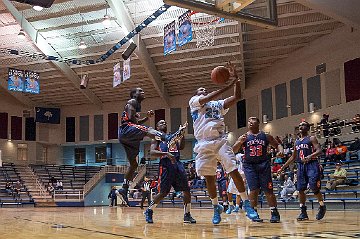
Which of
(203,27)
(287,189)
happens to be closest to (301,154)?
(287,189)

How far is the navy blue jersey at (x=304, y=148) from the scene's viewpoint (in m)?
7.93

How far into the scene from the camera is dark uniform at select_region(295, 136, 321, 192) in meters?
7.67

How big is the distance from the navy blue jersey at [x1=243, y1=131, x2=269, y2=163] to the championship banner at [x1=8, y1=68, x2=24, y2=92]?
18410 mm

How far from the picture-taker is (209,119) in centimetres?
629

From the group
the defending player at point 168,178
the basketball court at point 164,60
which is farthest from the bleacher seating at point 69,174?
the defending player at point 168,178

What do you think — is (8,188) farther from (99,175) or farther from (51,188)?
(99,175)

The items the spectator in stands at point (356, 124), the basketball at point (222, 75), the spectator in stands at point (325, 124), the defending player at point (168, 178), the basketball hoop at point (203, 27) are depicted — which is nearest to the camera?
the basketball at point (222, 75)

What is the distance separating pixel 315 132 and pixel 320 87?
8.67ft

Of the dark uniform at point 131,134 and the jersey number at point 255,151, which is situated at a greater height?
the dark uniform at point 131,134

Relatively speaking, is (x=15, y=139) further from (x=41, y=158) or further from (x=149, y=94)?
(x=149, y=94)

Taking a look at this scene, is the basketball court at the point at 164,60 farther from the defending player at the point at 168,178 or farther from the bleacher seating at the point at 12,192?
the defending player at the point at 168,178

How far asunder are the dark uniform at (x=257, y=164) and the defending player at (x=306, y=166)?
2.48 ft

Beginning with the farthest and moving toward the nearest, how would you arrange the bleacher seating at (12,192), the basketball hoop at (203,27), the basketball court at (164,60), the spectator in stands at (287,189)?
1. the bleacher seating at (12,192)
2. the basketball court at (164,60)
3. the basketball hoop at (203,27)
4. the spectator in stands at (287,189)

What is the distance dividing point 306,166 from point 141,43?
60.1ft
